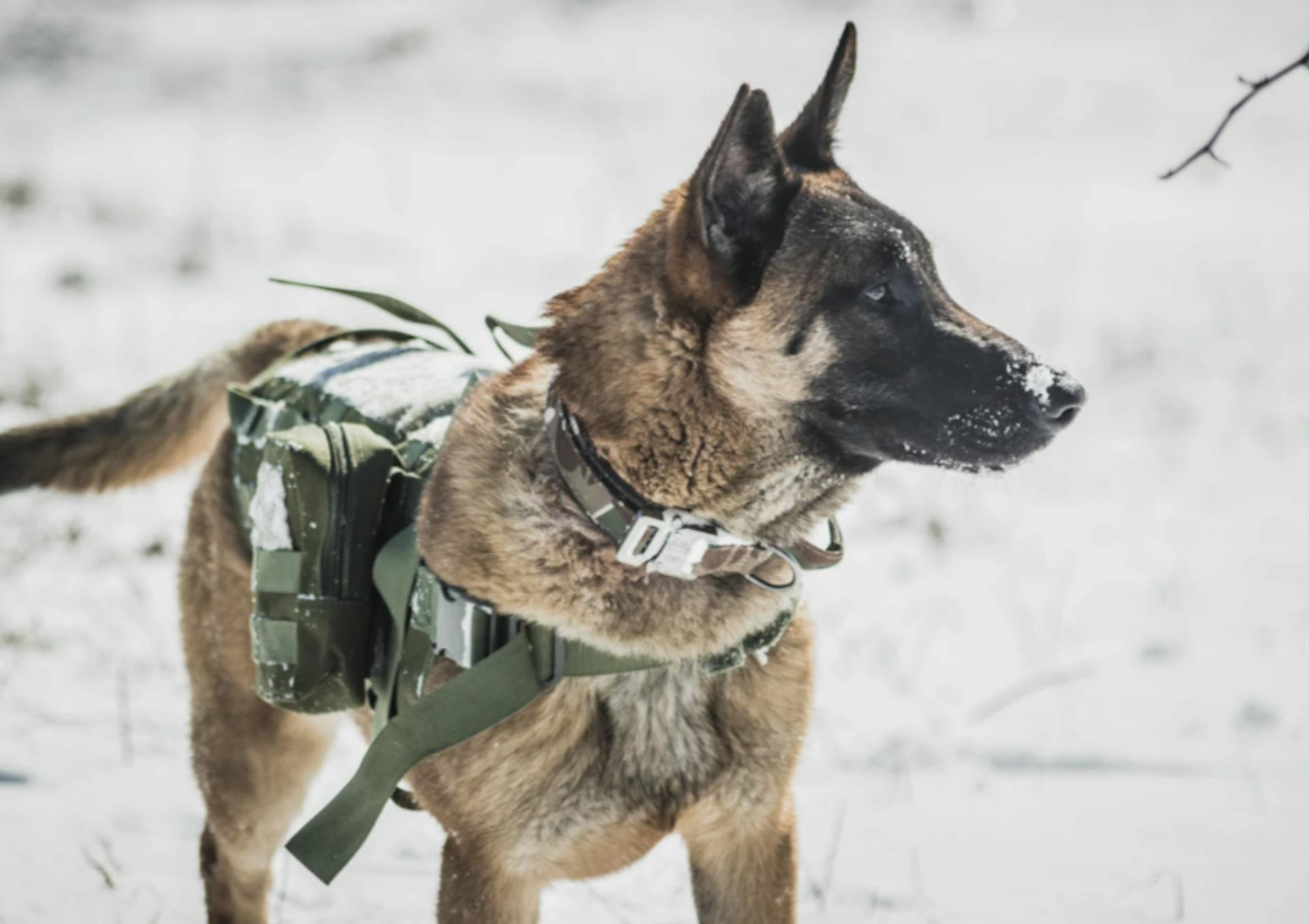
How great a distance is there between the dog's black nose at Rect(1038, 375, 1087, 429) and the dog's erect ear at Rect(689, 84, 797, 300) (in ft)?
1.89

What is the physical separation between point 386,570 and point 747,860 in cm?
91

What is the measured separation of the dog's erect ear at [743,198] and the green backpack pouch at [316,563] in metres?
0.84

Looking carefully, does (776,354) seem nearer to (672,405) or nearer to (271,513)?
(672,405)

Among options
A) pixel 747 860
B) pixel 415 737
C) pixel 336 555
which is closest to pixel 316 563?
pixel 336 555

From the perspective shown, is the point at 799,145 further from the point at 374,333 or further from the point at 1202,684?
the point at 1202,684

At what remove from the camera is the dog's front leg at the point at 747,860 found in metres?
2.35

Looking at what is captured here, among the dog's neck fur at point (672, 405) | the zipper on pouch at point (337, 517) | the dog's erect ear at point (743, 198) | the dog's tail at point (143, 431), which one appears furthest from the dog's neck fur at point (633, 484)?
the dog's tail at point (143, 431)

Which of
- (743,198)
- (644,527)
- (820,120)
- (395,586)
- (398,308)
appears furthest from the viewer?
(398,308)

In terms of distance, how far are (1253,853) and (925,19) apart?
1156 centimetres

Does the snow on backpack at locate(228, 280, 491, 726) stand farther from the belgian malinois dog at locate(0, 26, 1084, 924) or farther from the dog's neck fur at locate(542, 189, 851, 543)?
the dog's neck fur at locate(542, 189, 851, 543)

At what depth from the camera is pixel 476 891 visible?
7.36 feet

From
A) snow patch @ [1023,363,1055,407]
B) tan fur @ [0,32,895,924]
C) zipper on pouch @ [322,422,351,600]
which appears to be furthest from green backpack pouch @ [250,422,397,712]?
snow patch @ [1023,363,1055,407]

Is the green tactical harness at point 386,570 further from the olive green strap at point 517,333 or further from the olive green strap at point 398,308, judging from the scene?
the olive green strap at point 398,308

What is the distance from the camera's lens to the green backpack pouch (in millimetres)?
2430
